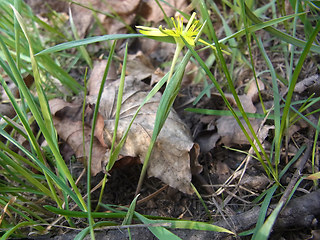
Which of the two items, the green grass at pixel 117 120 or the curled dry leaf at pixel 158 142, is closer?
the green grass at pixel 117 120

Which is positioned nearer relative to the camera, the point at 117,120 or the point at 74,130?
the point at 117,120

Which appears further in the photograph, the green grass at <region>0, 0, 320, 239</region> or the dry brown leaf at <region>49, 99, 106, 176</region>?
the dry brown leaf at <region>49, 99, 106, 176</region>

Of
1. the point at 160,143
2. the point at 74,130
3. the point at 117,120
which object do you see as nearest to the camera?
the point at 117,120

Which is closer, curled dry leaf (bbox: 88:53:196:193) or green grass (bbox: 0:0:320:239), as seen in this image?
green grass (bbox: 0:0:320:239)

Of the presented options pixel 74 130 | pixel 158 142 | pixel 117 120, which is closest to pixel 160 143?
pixel 158 142

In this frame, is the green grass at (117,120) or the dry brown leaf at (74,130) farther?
the dry brown leaf at (74,130)

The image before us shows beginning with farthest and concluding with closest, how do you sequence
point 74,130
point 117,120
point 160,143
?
1. point 74,130
2. point 160,143
3. point 117,120

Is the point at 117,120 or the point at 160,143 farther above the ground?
the point at 117,120

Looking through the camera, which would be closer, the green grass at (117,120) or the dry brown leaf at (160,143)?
the green grass at (117,120)

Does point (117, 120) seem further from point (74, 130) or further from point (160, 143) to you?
point (74, 130)
